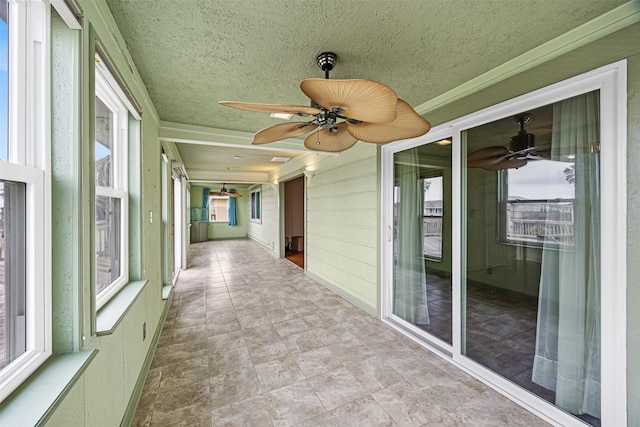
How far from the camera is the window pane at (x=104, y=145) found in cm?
164

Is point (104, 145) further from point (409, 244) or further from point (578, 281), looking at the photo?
point (578, 281)

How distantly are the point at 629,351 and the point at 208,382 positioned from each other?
2.71 m

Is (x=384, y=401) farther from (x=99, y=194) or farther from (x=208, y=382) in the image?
(x=99, y=194)

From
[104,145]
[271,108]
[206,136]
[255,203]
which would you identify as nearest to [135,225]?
[104,145]

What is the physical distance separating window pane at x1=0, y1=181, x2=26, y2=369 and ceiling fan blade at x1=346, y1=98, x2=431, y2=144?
153 cm

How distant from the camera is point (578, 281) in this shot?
163 cm

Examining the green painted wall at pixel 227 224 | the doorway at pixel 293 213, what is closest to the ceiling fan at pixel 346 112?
the doorway at pixel 293 213

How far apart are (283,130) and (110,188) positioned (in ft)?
4.03

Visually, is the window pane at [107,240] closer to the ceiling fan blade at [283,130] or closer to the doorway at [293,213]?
the ceiling fan blade at [283,130]

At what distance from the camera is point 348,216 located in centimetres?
390

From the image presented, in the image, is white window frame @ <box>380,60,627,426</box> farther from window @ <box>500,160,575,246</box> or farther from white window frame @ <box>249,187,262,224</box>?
white window frame @ <box>249,187,262,224</box>

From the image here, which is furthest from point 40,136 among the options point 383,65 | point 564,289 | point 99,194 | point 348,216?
point 348,216

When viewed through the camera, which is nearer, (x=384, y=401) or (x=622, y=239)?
(x=622, y=239)

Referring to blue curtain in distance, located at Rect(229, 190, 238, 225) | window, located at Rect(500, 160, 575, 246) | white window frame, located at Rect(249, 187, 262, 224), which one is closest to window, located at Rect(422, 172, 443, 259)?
window, located at Rect(500, 160, 575, 246)
